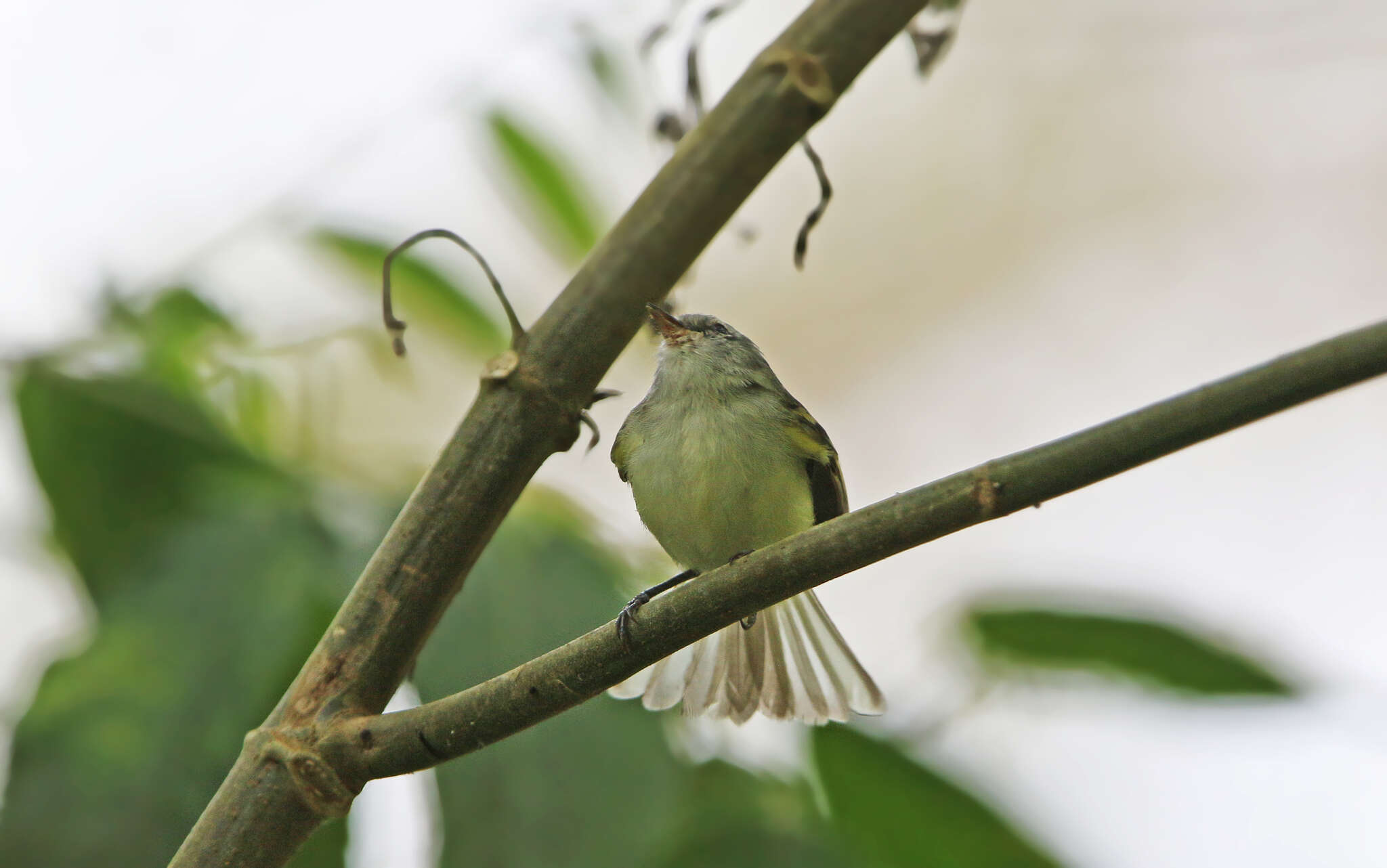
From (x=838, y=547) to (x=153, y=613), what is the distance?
938 mm

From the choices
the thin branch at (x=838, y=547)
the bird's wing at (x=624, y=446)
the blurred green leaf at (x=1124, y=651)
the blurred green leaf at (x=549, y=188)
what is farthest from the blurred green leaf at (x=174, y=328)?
the blurred green leaf at (x=1124, y=651)

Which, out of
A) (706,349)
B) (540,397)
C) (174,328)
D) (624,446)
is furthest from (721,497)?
(174,328)

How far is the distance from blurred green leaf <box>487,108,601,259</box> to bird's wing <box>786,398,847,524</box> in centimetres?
42

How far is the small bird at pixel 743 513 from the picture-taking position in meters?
1.72

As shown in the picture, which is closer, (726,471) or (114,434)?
(114,434)

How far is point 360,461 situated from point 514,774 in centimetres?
55

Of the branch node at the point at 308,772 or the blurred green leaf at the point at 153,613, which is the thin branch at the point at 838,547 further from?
the blurred green leaf at the point at 153,613

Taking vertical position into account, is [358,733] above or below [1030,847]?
below

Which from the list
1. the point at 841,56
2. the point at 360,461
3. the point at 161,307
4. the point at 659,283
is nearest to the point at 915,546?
the point at 659,283

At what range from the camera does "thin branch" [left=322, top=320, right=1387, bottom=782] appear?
763 millimetres

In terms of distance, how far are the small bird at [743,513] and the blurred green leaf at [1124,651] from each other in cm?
19

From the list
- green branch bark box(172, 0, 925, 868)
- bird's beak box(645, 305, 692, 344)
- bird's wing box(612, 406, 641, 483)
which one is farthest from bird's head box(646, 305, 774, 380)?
green branch bark box(172, 0, 925, 868)

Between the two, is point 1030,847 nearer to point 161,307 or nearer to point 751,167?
point 751,167

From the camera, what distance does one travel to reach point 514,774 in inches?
52.4
